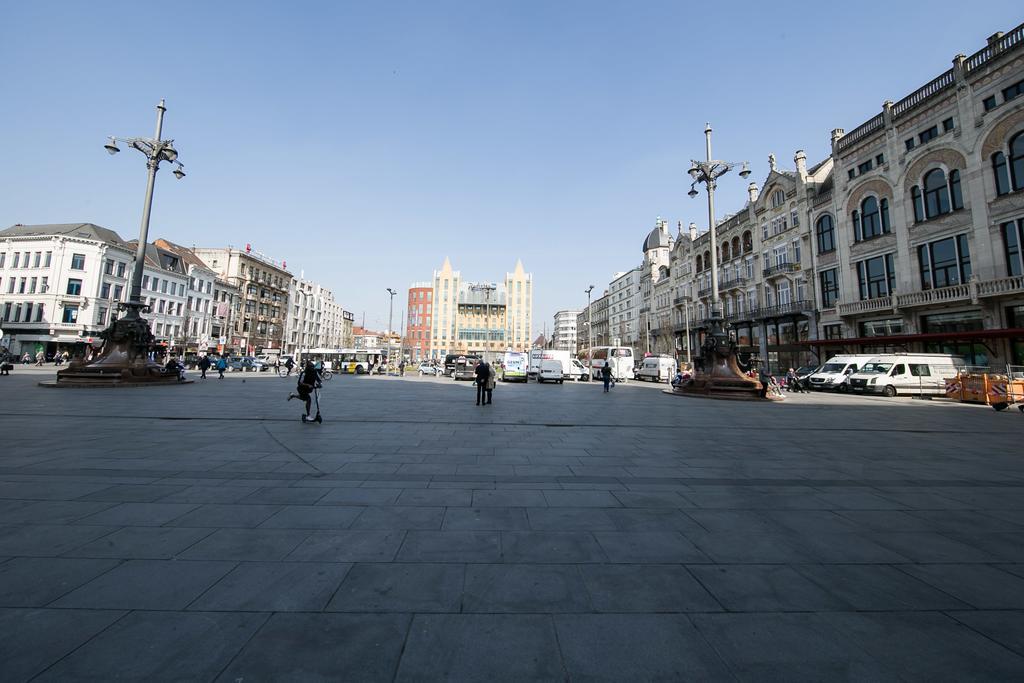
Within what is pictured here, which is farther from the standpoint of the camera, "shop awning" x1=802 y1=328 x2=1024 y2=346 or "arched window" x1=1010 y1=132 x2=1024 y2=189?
"arched window" x1=1010 y1=132 x2=1024 y2=189

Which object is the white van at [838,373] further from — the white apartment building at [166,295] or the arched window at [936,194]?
the white apartment building at [166,295]

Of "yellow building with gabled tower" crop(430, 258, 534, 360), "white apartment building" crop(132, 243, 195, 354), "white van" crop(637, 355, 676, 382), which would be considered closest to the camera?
"white van" crop(637, 355, 676, 382)

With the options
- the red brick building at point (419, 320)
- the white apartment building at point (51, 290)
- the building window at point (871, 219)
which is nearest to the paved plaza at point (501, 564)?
the building window at point (871, 219)

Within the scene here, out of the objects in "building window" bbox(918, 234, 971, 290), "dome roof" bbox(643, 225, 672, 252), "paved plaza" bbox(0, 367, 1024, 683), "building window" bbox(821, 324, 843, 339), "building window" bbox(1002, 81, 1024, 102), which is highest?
"dome roof" bbox(643, 225, 672, 252)

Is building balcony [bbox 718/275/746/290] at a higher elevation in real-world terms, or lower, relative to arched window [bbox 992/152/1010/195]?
lower

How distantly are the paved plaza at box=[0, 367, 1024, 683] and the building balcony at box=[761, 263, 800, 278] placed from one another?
3584 cm

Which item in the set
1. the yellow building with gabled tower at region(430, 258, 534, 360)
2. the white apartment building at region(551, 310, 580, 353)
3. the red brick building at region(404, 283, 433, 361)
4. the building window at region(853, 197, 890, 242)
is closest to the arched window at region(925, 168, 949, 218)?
the building window at region(853, 197, 890, 242)

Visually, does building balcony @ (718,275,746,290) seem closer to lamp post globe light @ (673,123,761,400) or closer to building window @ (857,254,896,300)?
building window @ (857,254,896,300)

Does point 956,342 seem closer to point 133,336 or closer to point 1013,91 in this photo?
point 1013,91

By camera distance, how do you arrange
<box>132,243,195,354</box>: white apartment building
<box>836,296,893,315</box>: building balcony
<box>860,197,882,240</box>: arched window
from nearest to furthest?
<box>836,296,893,315</box>: building balcony
<box>860,197,882,240</box>: arched window
<box>132,243,195,354</box>: white apartment building

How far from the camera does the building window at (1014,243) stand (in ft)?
75.2

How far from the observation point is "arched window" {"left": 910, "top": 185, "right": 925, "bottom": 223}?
27984 mm

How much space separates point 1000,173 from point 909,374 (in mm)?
12135

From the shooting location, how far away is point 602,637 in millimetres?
2381
